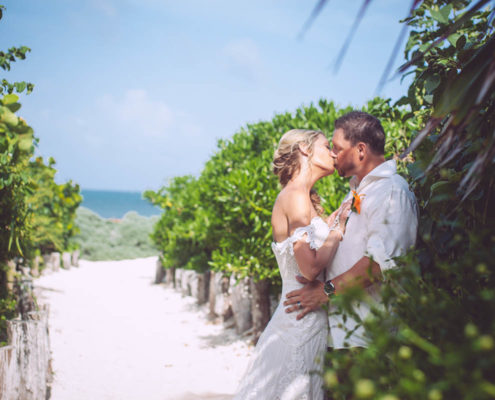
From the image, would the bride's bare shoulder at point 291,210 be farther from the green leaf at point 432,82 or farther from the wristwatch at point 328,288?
the green leaf at point 432,82

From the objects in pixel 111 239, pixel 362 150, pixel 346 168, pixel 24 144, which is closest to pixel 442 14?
pixel 362 150

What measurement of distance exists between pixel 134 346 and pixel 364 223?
217 inches

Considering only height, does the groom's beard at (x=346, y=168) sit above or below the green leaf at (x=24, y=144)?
below

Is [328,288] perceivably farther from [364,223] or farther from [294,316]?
[364,223]

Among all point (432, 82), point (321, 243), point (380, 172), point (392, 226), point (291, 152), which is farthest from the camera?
point (291, 152)

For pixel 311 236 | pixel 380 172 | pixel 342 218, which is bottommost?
pixel 311 236

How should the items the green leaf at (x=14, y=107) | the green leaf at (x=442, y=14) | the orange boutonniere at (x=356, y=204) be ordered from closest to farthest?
the green leaf at (x=442, y=14) → the orange boutonniere at (x=356, y=204) → the green leaf at (x=14, y=107)

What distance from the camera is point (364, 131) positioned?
8.38 feet

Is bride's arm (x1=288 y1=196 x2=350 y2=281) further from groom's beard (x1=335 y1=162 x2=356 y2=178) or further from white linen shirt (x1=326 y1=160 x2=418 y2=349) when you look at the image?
groom's beard (x1=335 y1=162 x2=356 y2=178)

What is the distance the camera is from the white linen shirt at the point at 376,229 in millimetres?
2102

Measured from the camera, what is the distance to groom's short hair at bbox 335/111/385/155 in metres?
2.56

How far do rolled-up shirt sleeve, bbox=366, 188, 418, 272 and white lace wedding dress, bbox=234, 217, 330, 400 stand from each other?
43 cm

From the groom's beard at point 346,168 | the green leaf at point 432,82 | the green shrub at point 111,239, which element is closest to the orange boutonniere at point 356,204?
the groom's beard at point 346,168

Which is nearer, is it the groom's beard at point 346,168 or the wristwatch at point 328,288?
the wristwatch at point 328,288
